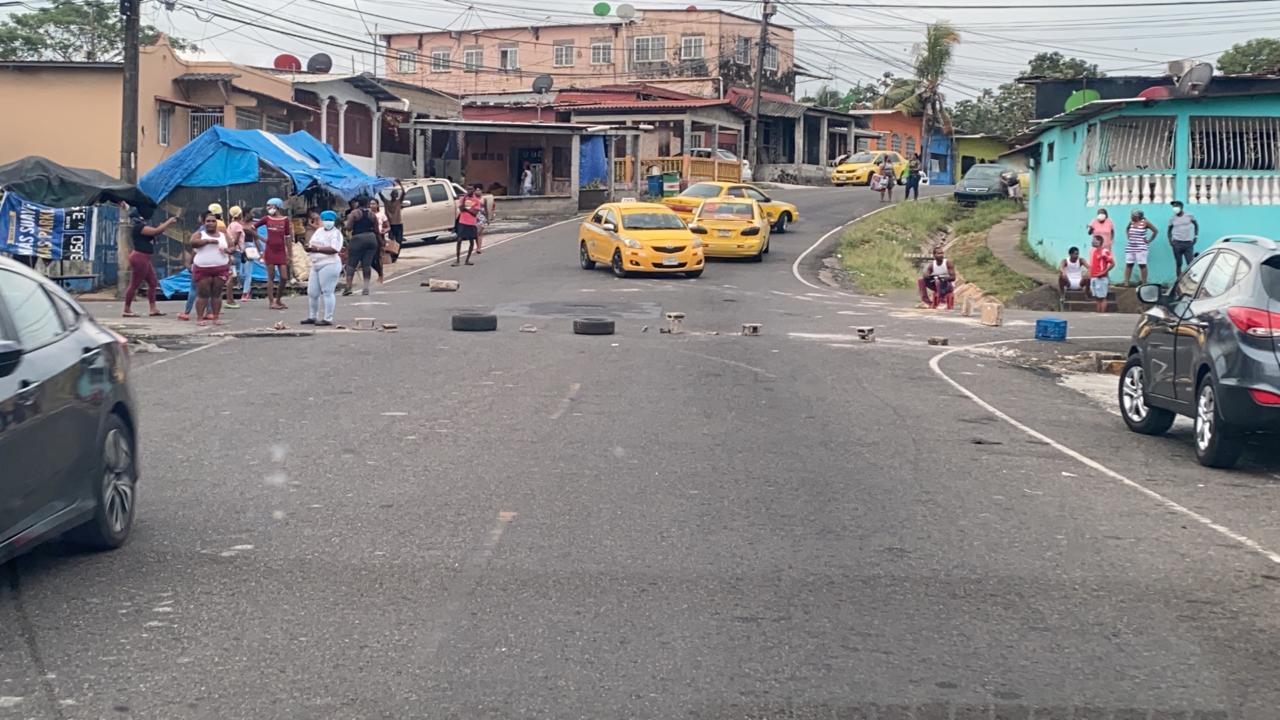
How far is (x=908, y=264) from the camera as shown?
35.7 meters

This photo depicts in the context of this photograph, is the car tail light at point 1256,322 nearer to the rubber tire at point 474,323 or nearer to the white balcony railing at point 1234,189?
the rubber tire at point 474,323

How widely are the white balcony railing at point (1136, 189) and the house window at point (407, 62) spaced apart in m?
56.5

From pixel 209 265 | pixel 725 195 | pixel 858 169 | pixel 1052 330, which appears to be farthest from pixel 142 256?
pixel 858 169

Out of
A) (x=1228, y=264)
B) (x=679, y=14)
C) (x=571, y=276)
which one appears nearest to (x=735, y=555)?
(x=1228, y=264)

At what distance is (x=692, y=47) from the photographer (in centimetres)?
7512

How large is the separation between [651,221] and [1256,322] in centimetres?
2162

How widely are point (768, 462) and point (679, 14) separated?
220 feet

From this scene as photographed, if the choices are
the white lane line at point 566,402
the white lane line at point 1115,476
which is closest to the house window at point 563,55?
the white lane line at point 1115,476

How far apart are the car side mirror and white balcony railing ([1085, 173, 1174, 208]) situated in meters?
25.3

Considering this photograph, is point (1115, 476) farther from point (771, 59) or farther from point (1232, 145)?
point (771, 59)

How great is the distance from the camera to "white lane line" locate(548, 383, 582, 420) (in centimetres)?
1239

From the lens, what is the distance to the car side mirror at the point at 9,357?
20.9 feet

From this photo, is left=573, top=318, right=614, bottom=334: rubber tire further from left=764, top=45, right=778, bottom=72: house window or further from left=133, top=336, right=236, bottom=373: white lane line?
left=764, top=45, right=778, bottom=72: house window

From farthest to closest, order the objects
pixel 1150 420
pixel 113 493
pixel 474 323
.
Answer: pixel 474 323 → pixel 1150 420 → pixel 113 493
